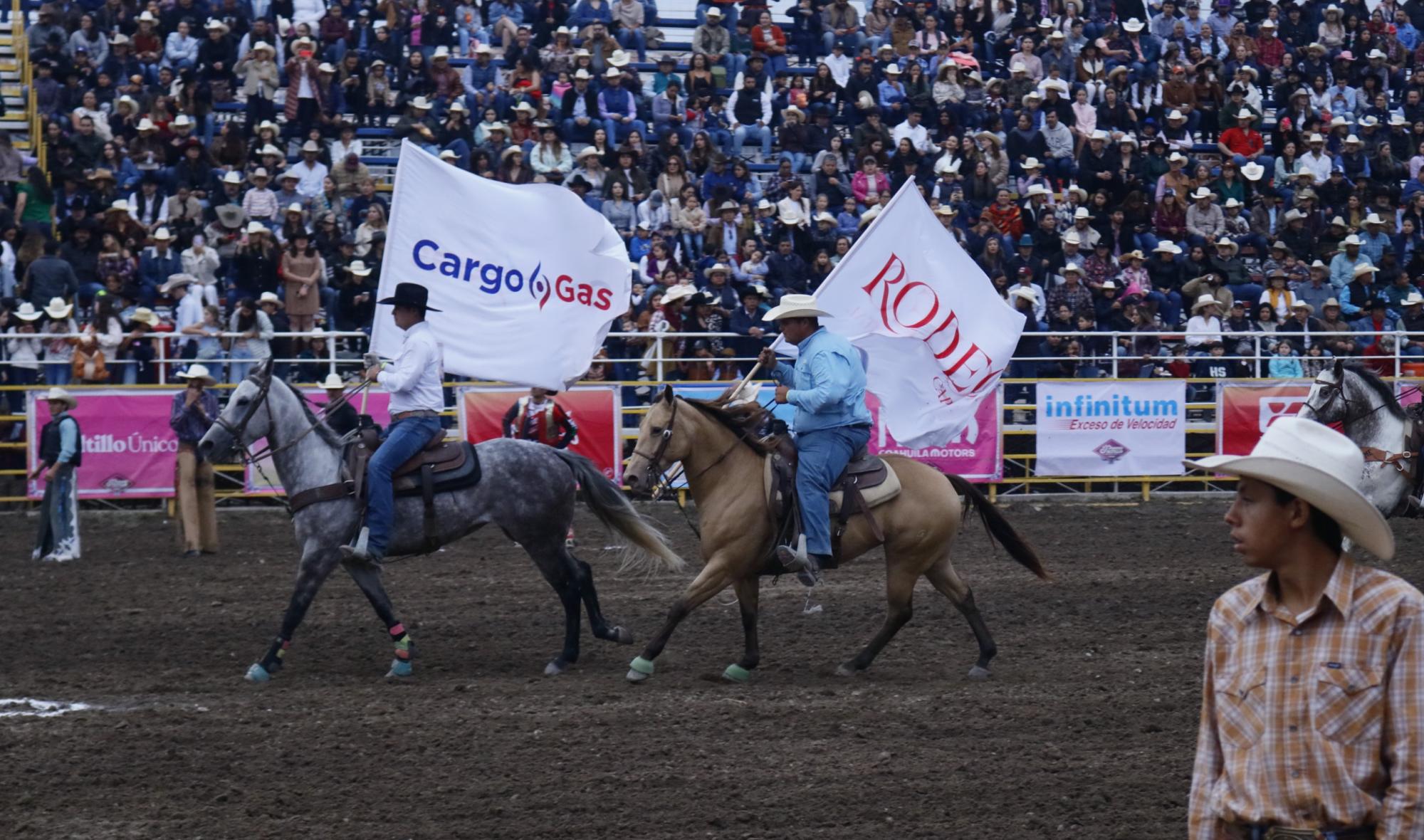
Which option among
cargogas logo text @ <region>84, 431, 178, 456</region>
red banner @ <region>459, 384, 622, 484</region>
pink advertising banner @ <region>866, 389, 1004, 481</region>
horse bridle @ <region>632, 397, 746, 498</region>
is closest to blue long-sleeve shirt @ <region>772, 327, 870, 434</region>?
horse bridle @ <region>632, 397, 746, 498</region>

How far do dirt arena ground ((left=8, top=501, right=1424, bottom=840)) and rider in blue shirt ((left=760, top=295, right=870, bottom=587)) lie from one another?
0.84 metres

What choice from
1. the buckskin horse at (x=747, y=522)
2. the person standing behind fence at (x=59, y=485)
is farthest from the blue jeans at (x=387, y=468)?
the person standing behind fence at (x=59, y=485)

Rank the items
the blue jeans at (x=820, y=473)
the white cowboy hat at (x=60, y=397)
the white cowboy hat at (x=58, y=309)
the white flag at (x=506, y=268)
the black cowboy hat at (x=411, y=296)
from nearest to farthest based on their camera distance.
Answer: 1. the blue jeans at (x=820, y=473)
2. the black cowboy hat at (x=411, y=296)
3. the white flag at (x=506, y=268)
4. the white cowboy hat at (x=60, y=397)
5. the white cowboy hat at (x=58, y=309)

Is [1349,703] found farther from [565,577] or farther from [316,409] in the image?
[316,409]

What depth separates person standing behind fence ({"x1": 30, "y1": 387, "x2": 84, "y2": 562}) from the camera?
15141 millimetres

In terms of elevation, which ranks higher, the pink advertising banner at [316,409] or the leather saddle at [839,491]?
the leather saddle at [839,491]

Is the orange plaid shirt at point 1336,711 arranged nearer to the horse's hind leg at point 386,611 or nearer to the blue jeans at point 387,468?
the horse's hind leg at point 386,611

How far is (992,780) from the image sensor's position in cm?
718

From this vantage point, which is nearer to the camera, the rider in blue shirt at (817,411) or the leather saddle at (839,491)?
the rider in blue shirt at (817,411)

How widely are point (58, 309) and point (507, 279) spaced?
27.3 ft

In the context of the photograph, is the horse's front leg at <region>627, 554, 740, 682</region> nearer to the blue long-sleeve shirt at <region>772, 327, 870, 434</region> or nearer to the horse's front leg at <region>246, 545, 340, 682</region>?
the blue long-sleeve shirt at <region>772, 327, 870, 434</region>

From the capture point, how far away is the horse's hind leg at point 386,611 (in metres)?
9.79

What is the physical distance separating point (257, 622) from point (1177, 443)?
38.4 feet

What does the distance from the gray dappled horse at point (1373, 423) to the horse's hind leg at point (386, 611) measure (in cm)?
701
